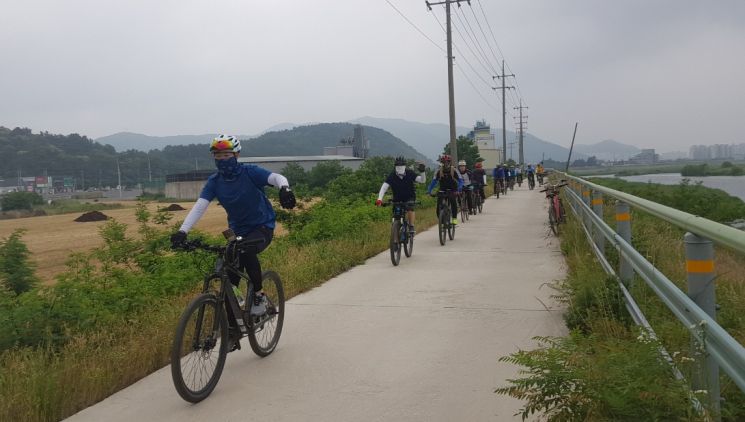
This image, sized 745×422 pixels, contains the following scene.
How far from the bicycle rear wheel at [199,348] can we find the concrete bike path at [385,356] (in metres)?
0.12

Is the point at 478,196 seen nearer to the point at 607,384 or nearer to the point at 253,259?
the point at 253,259

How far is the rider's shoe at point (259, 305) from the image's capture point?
496 centimetres

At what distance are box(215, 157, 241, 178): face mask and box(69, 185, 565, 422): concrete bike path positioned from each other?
5.31 ft

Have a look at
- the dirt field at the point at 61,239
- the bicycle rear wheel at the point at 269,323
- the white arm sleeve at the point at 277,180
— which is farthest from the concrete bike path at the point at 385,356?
the dirt field at the point at 61,239

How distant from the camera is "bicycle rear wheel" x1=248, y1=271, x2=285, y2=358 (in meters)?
5.03

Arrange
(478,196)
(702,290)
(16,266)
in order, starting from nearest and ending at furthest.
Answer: (702,290) → (16,266) → (478,196)

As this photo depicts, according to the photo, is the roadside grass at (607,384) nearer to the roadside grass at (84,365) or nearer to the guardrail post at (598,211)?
the roadside grass at (84,365)

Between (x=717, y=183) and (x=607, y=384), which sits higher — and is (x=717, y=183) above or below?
below

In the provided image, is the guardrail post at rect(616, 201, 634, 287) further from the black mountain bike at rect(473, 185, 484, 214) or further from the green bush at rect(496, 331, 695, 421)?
the black mountain bike at rect(473, 185, 484, 214)

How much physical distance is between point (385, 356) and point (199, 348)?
1.61 m

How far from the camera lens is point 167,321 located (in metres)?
5.88

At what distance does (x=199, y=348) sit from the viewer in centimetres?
427

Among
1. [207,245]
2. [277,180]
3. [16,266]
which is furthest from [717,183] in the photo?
[207,245]

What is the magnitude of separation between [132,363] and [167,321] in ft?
3.17
